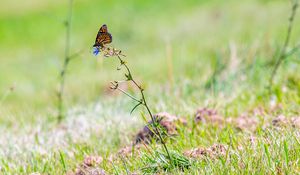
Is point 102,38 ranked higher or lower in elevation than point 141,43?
lower

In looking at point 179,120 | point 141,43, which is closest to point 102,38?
point 179,120

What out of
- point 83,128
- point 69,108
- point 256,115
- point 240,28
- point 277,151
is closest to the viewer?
point 277,151

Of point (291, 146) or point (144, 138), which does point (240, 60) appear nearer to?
point (144, 138)

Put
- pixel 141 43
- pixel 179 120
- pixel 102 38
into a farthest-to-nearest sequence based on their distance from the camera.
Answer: pixel 141 43 < pixel 179 120 < pixel 102 38

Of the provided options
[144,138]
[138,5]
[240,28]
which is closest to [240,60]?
[144,138]

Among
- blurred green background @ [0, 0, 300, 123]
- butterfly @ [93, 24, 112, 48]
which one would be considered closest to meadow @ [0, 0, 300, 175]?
blurred green background @ [0, 0, 300, 123]

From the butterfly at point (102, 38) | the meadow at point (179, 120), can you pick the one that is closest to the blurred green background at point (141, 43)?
the meadow at point (179, 120)

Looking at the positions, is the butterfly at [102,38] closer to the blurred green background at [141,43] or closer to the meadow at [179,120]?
the meadow at [179,120]

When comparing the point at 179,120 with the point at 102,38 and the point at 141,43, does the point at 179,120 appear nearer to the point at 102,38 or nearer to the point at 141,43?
the point at 102,38
